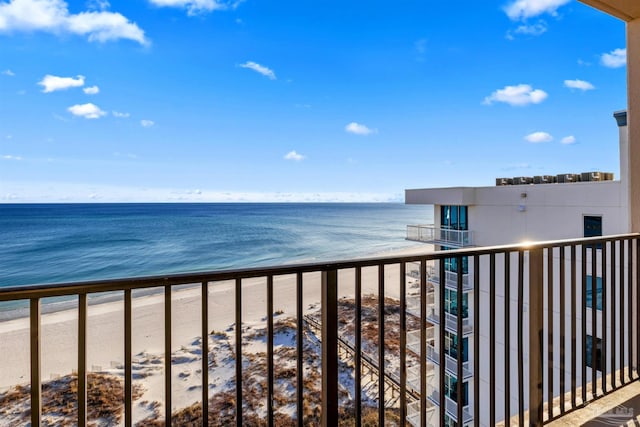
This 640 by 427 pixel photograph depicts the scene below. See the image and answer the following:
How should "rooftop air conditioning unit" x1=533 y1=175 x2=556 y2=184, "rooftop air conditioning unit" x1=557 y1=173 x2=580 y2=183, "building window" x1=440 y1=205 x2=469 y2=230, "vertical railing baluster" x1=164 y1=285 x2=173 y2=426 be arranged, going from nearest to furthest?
1. "vertical railing baluster" x1=164 y1=285 x2=173 y2=426
2. "rooftop air conditioning unit" x1=557 y1=173 x2=580 y2=183
3. "rooftop air conditioning unit" x1=533 y1=175 x2=556 y2=184
4. "building window" x1=440 y1=205 x2=469 y2=230

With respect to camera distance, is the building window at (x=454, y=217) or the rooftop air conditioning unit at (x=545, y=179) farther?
the building window at (x=454, y=217)

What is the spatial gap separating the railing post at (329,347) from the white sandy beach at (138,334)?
5.40m

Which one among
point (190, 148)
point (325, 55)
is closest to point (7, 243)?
point (190, 148)

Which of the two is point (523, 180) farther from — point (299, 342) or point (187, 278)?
point (187, 278)

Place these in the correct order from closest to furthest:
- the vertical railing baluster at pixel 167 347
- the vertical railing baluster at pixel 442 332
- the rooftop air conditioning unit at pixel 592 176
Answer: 1. the vertical railing baluster at pixel 167 347
2. the vertical railing baluster at pixel 442 332
3. the rooftop air conditioning unit at pixel 592 176

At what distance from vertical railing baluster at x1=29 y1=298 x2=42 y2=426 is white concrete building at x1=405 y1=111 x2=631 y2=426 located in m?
5.67

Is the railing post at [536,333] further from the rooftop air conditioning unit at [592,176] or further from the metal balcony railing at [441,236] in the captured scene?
the rooftop air conditioning unit at [592,176]

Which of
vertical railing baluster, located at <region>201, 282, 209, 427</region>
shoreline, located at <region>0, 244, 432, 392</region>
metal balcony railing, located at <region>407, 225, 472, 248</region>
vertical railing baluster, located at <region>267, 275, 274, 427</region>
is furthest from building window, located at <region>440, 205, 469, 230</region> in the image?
vertical railing baluster, located at <region>201, 282, 209, 427</region>

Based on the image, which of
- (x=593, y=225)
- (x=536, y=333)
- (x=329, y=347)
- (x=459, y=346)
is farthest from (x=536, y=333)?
(x=593, y=225)

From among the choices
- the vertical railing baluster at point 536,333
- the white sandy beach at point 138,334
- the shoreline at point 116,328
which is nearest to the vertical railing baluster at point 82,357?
the vertical railing baluster at point 536,333

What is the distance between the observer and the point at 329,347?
1241 mm

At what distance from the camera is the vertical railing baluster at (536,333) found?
1560mm

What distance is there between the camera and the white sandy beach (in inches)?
325

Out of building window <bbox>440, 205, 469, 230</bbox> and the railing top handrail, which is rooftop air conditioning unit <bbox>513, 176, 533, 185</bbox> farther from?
the railing top handrail
